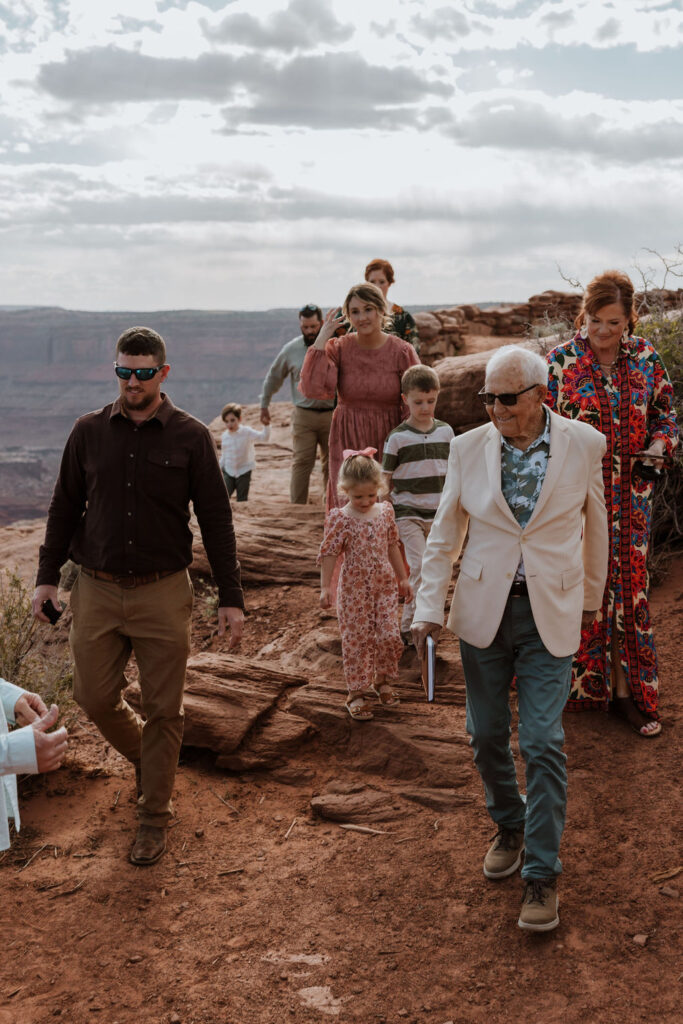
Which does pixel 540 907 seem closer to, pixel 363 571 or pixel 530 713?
pixel 530 713

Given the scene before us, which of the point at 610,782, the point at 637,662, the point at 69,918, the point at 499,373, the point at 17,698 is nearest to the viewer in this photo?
the point at 17,698

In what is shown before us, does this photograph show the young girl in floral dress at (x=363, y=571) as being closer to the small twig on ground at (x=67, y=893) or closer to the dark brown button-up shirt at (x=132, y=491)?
the dark brown button-up shirt at (x=132, y=491)

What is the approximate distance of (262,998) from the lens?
3404 millimetres

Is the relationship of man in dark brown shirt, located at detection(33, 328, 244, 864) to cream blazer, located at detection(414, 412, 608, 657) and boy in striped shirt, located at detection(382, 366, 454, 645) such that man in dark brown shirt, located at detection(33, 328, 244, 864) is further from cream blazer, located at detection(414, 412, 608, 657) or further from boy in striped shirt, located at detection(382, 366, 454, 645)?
boy in striped shirt, located at detection(382, 366, 454, 645)

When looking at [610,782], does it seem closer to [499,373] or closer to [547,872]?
[547,872]

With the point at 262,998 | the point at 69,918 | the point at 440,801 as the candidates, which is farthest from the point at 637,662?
the point at 69,918

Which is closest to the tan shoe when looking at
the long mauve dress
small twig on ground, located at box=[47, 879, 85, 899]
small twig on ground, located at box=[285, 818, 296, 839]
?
small twig on ground, located at box=[47, 879, 85, 899]

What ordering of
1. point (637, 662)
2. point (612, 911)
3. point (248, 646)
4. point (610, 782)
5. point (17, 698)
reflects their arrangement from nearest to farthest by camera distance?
point (17, 698) < point (612, 911) < point (610, 782) < point (637, 662) < point (248, 646)

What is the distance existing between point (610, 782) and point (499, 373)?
216 centimetres

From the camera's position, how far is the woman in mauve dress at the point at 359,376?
5996 millimetres

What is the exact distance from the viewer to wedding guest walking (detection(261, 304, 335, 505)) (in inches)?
333

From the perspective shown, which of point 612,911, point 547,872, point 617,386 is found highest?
point 617,386

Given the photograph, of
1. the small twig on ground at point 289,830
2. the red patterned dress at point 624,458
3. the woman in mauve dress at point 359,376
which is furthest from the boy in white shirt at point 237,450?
the red patterned dress at point 624,458

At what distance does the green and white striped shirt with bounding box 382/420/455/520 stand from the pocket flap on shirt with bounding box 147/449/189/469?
1.55 m
